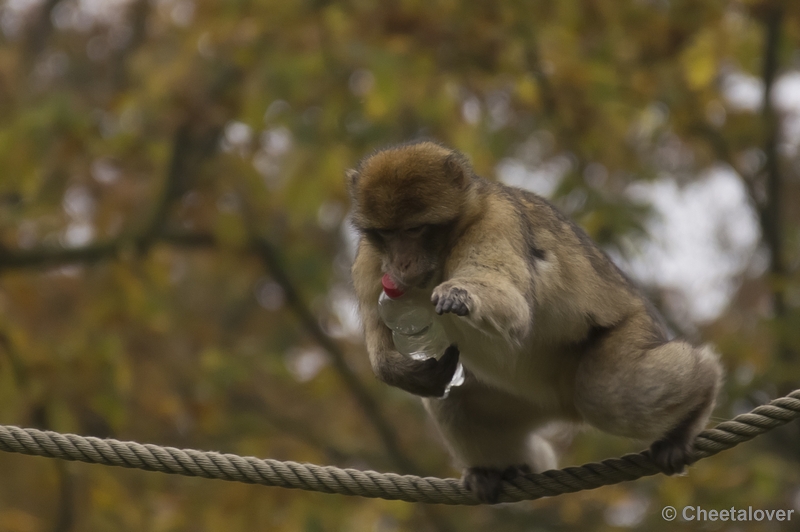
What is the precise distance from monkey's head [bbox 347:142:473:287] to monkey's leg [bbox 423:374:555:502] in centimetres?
86

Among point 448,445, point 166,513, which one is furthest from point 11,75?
point 448,445

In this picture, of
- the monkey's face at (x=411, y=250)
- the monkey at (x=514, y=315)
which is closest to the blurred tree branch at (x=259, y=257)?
the monkey at (x=514, y=315)

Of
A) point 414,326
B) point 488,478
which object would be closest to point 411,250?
point 414,326

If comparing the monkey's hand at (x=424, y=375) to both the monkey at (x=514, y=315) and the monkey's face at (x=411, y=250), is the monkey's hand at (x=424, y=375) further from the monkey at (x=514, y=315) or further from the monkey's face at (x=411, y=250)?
the monkey's face at (x=411, y=250)

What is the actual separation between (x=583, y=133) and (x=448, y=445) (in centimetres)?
386

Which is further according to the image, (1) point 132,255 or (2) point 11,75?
(2) point 11,75

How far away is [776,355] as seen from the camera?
7.31m

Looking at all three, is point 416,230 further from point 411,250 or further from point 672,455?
point 672,455

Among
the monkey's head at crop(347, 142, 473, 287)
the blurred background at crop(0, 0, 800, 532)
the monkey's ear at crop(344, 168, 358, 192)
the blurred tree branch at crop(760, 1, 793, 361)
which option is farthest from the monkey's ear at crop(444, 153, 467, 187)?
the blurred tree branch at crop(760, 1, 793, 361)

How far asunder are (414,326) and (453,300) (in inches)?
29.3

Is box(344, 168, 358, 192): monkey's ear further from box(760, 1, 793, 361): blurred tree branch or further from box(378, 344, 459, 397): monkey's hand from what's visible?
box(760, 1, 793, 361): blurred tree branch

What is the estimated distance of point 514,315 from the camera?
3.80m

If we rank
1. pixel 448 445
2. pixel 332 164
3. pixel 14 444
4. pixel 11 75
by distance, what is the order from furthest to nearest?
pixel 11 75 < pixel 332 164 < pixel 448 445 < pixel 14 444

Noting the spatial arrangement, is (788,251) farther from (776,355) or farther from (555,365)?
(555,365)
